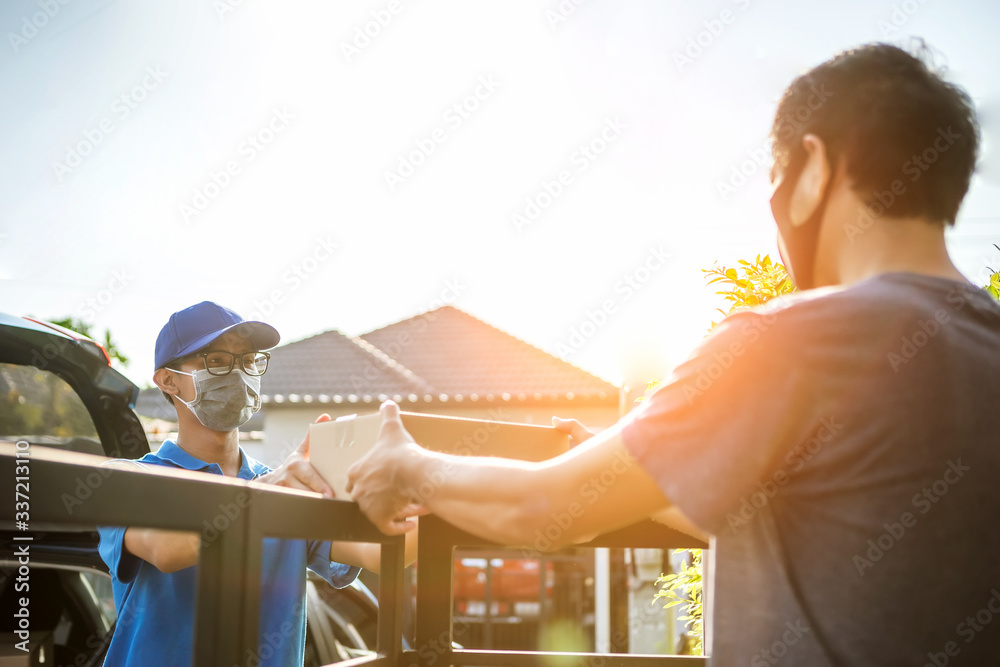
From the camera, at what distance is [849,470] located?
1074 millimetres

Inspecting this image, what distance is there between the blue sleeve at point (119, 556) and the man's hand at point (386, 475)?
3.24 ft

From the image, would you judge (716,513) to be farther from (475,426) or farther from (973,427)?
(475,426)

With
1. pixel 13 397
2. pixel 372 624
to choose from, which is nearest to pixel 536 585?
pixel 372 624

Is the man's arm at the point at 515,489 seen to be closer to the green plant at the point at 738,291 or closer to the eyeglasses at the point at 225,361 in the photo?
the eyeglasses at the point at 225,361

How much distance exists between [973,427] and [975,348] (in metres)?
0.12

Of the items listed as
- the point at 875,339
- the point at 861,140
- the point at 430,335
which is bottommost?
the point at 875,339

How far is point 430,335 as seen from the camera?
709 inches

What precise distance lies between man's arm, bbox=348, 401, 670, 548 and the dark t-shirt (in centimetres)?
6

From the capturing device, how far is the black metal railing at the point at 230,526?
807mm

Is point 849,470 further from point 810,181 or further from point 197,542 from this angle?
point 197,542

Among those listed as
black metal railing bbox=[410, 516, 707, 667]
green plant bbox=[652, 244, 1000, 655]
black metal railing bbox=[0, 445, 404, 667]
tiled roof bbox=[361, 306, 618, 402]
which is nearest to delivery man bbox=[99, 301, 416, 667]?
black metal railing bbox=[410, 516, 707, 667]

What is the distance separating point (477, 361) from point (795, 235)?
14834 mm

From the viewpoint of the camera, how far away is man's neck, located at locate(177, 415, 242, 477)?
9.10 ft

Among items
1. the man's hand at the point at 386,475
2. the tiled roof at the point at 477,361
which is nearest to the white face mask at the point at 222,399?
the man's hand at the point at 386,475
